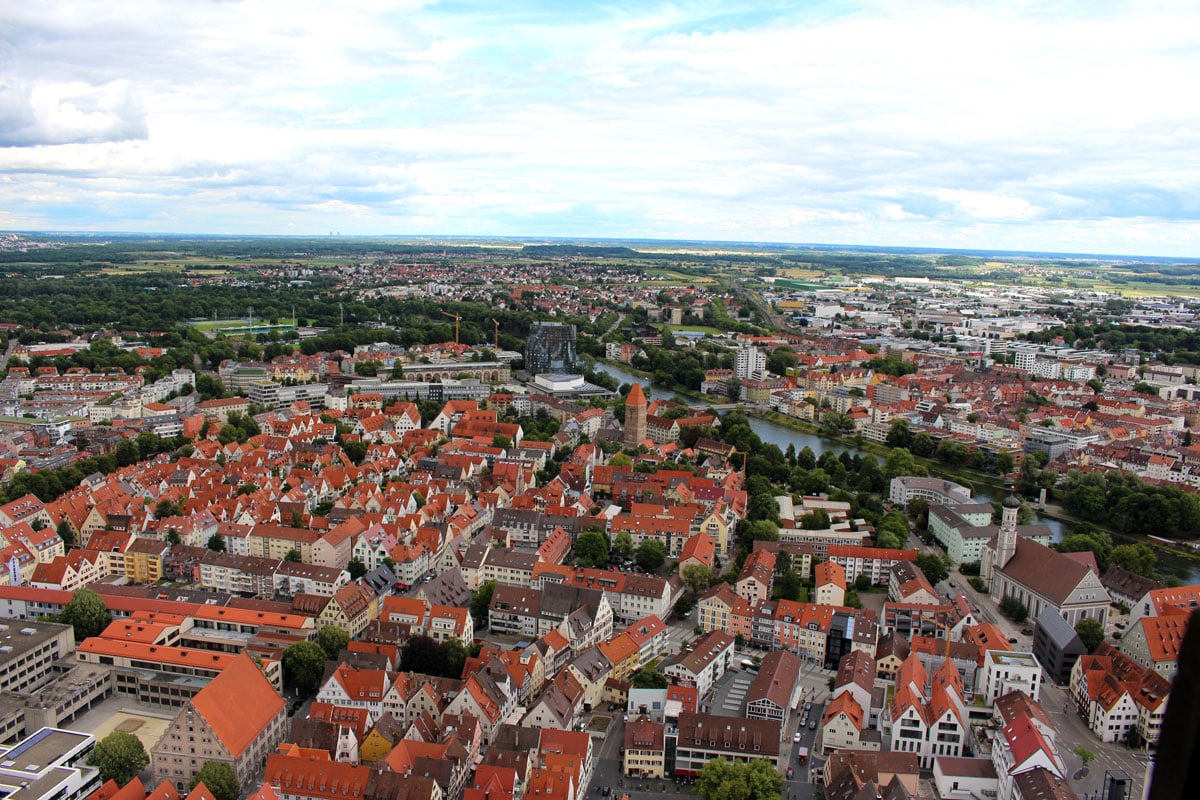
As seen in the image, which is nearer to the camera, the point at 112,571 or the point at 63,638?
the point at 63,638

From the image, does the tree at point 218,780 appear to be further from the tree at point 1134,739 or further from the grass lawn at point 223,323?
the grass lawn at point 223,323

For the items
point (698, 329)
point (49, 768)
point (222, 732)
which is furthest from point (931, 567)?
point (698, 329)

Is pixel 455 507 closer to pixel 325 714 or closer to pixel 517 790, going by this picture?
pixel 325 714

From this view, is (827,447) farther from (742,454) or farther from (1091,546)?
(1091,546)

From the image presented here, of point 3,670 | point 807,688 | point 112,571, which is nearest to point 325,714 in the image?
point 3,670

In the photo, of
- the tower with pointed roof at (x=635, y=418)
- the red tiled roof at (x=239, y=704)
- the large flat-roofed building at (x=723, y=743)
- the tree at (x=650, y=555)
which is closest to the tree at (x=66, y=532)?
the red tiled roof at (x=239, y=704)
